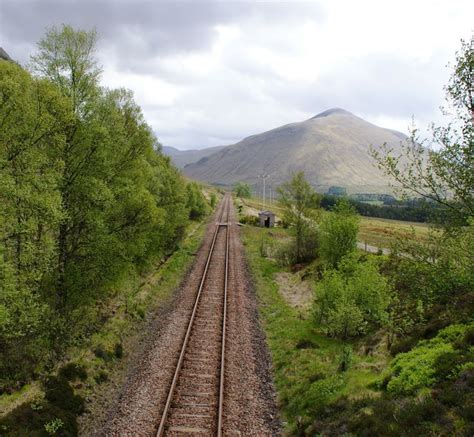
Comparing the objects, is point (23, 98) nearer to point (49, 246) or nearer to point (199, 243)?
point (49, 246)

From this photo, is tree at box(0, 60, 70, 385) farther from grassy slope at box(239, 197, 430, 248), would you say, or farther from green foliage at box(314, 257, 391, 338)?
green foliage at box(314, 257, 391, 338)

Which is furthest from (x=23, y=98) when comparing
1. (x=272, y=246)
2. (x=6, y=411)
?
(x=272, y=246)

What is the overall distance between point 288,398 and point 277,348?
4504mm

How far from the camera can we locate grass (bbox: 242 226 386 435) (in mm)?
13656

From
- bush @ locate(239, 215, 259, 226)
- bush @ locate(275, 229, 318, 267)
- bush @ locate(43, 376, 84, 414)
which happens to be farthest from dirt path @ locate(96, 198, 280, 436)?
bush @ locate(239, 215, 259, 226)

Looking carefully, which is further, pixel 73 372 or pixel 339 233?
pixel 339 233

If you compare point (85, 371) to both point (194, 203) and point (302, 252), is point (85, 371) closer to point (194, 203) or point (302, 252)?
point (302, 252)

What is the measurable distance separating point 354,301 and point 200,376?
9023mm

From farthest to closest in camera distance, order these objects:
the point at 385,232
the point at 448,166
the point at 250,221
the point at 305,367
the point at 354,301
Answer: the point at 385,232, the point at 250,221, the point at 354,301, the point at 305,367, the point at 448,166

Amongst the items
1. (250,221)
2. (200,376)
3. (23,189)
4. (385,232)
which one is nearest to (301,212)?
(200,376)

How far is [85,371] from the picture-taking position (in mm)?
15531

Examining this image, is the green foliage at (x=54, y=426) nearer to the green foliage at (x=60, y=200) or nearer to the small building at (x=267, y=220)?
the green foliage at (x=60, y=200)

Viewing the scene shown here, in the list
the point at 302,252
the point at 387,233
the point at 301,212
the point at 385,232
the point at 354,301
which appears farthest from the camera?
the point at 385,232

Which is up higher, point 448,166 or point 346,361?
point 448,166
